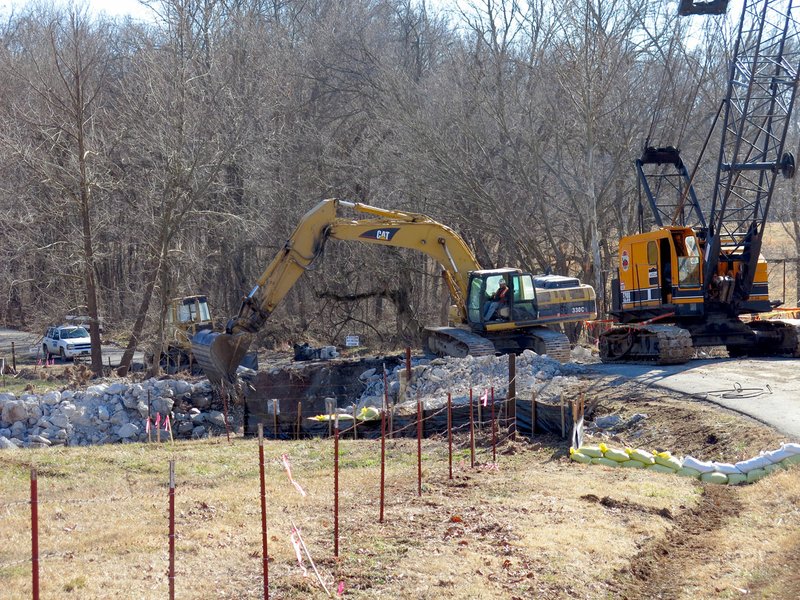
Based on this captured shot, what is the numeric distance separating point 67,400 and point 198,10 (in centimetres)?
1929

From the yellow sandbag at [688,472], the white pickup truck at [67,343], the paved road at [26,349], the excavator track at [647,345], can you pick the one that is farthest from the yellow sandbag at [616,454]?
the white pickup truck at [67,343]

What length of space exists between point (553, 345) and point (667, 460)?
1077 cm

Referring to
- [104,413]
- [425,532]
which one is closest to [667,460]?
[425,532]

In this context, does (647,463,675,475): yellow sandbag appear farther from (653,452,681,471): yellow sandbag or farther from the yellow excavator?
the yellow excavator

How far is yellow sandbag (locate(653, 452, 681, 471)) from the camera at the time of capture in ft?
42.8

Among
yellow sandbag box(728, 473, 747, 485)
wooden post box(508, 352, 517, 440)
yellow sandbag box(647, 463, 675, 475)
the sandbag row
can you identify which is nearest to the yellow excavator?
wooden post box(508, 352, 517, 440)

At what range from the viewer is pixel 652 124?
105 feet

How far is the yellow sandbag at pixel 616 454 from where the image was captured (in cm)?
1349

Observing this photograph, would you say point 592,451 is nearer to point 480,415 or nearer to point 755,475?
point 755,475

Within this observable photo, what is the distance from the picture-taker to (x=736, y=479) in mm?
12242

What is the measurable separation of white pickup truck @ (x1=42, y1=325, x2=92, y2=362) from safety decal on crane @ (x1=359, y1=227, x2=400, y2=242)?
733 inches

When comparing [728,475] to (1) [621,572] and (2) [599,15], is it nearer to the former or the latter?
(1) [621,572]

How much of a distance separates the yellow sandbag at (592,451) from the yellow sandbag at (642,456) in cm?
41

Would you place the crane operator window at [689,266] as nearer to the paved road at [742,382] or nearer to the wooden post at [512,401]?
the paved road at [742,382]
